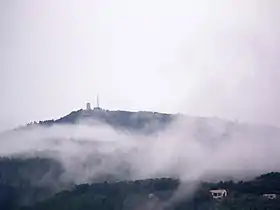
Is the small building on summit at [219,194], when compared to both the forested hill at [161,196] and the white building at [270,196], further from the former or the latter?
the white building at [270,196]

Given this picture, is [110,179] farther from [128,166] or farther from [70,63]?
[70,63]

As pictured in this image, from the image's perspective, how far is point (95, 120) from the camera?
8.50 ft

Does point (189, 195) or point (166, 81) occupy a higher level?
point (166, 81)

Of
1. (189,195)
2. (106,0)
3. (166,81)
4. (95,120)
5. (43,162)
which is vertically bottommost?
(189,195)

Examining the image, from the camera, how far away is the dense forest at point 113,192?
2451 millimetres

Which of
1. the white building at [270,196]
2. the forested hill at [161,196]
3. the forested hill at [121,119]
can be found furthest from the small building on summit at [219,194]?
the forested hill at [121,119]

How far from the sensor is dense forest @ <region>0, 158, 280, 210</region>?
2.45 metres

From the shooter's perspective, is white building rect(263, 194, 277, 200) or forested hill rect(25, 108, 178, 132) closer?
white building rect(263, 194, 277, 200)

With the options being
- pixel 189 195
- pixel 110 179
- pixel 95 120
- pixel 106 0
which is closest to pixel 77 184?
pixel 110 179

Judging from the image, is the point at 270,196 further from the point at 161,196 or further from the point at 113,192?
the point at 113,192

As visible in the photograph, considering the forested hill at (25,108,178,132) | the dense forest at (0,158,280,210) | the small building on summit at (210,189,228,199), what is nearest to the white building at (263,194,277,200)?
the dense forest at (0,158,280,210)

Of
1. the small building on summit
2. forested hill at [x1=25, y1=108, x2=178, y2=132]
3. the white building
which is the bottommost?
the white building

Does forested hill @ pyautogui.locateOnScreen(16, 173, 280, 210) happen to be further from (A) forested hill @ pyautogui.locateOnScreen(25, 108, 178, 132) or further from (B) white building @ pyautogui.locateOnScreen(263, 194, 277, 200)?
(A) forested hill @ pyautogui.locateOnScreen(25, 108, 178, 132)

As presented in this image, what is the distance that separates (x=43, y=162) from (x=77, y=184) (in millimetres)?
197
